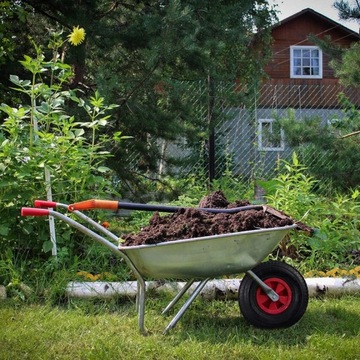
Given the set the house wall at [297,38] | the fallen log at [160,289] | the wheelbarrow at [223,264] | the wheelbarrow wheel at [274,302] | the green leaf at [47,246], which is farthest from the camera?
the house wall at [297,38]

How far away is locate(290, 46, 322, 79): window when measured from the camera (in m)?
18.5

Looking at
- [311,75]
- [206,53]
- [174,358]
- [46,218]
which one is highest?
[311,75]

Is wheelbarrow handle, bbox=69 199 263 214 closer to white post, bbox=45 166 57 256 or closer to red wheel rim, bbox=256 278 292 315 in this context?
red wheel rim, bbox=256 278 292 315

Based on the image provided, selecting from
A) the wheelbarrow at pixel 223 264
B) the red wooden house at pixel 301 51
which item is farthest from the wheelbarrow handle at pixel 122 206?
the red wooden house at pixel 301 51

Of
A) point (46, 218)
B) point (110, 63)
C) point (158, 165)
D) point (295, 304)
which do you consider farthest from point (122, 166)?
point (295, 304)

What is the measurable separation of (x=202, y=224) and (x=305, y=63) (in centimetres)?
1668

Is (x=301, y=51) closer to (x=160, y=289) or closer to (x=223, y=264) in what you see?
(x=160, y=289)

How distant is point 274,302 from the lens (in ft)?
9.70

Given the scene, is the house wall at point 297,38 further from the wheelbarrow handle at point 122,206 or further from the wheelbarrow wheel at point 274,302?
the wheelbarrow wheel at point 274,302

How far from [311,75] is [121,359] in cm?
1709

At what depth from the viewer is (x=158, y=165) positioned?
245 inches

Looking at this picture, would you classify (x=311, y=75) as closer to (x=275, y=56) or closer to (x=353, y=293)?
(x=275, y=56)

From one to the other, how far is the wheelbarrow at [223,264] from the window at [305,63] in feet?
53.1

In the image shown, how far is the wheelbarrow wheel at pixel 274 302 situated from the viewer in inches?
115
